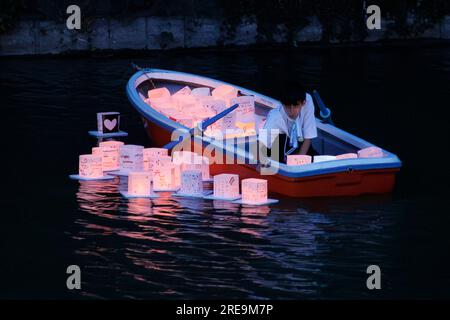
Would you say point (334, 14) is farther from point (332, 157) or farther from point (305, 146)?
point (332, 157)

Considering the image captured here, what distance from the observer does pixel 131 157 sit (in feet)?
42.8

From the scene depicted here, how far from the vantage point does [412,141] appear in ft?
49.0

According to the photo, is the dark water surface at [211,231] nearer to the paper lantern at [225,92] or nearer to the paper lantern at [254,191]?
the paper lantern at [254,191]

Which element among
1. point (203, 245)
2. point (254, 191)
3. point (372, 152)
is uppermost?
point (372, 152)

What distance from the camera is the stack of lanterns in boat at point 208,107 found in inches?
531

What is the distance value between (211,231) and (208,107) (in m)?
3.43

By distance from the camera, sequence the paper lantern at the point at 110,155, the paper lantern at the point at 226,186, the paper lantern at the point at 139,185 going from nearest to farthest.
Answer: the paper lantern at the point at 226,186 < the paper lantern at the point at 139,185 < the paper lantern at the point at 110,155

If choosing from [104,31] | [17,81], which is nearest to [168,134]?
[17,81]

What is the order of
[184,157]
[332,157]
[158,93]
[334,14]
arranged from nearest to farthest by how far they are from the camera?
[332,157] < [184,157] < [158,93] < [334,14]

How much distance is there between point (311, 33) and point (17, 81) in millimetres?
6846

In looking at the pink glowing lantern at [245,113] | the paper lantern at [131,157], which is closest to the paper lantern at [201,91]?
Answer: the pink glowing lantern at [245,113]

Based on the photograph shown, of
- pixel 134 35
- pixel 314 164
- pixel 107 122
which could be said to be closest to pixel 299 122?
pixel 314 164

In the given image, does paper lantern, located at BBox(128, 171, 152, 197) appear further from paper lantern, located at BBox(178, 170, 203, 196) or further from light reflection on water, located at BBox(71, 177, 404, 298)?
paper lantern, located at BBox(178, 170, 203, 196)

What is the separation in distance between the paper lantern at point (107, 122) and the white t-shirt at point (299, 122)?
149 inches
